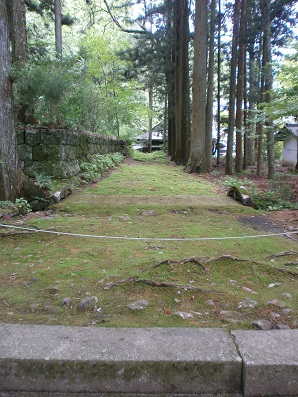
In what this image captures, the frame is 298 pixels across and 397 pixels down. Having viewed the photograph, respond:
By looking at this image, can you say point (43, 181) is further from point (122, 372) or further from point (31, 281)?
point (122, 372)

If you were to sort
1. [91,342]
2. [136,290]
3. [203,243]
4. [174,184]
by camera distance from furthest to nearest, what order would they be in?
[174,184] → [203,243] → [136,290] → [91,342]

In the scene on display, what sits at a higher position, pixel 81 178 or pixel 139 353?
pixel 81 178

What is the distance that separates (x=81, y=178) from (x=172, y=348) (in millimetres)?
7624

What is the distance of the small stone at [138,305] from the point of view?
2365mm

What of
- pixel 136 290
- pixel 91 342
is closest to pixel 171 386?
pixel 91 342

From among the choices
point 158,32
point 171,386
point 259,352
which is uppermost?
point 158,32

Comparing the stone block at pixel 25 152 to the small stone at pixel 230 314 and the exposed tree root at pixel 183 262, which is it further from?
the small stone at pixel 230 314

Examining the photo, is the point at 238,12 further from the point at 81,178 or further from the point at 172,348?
the point at 172,348

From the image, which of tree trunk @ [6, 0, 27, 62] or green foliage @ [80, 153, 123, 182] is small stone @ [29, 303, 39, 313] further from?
tree trunk @ [6, 0, 27, 62]

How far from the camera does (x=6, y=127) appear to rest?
212 inches

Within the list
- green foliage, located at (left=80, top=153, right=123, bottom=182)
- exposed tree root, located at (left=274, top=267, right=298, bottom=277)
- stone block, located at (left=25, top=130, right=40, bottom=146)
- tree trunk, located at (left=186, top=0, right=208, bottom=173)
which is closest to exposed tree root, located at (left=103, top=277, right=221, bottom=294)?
exposed tree root, located at (left=274, top=267, right=298, bottom=277)

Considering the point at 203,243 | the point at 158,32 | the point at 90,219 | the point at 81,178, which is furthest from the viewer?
the point at 158,32

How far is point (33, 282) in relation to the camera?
2830 mm

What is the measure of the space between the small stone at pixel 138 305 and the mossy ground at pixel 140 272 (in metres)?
0.04
